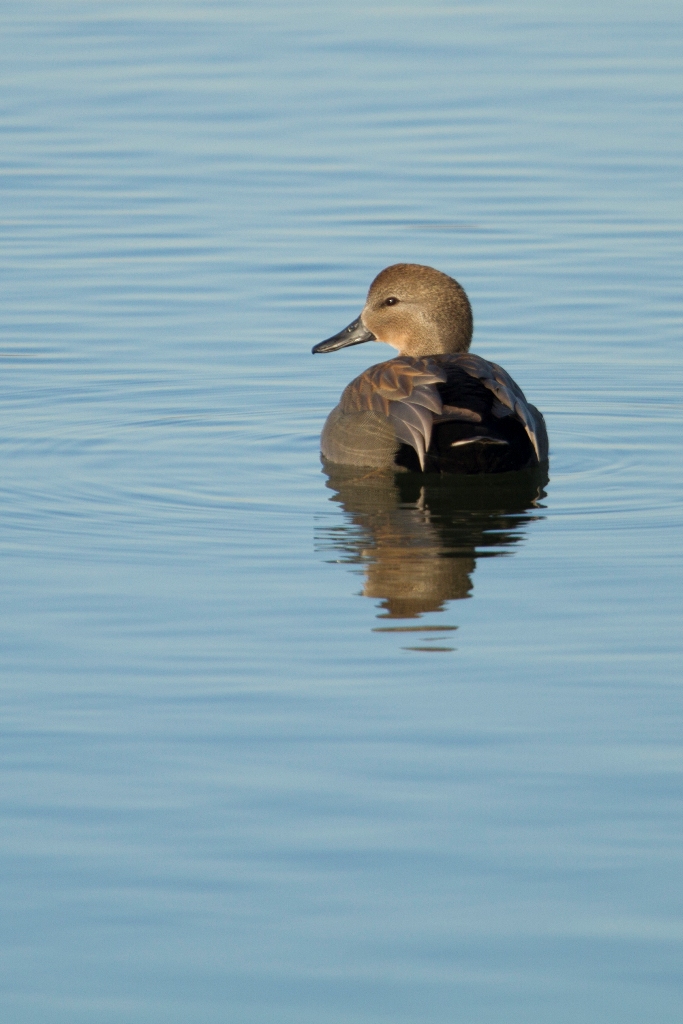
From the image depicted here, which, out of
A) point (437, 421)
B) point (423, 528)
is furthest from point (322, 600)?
point (437, 421)

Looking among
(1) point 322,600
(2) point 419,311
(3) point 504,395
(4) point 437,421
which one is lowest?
(1) point 322,600

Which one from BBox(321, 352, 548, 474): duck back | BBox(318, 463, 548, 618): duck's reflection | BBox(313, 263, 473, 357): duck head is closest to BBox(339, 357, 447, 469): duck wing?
BBox(321, 352, 548, 474): duck back

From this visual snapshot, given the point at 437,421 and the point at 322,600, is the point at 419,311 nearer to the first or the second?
the point at 437,421

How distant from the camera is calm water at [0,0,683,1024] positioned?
14.3ft

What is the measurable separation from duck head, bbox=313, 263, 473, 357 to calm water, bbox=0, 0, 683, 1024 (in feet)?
2.14

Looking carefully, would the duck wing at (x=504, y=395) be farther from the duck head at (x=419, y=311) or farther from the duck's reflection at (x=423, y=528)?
the duck head at (x=419, y=311)

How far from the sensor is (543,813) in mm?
4977

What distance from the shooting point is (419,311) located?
10.5 m

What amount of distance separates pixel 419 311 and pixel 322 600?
3.81m

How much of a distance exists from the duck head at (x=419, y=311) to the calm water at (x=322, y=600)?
652 mm

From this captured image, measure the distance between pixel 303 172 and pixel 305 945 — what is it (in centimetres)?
1273

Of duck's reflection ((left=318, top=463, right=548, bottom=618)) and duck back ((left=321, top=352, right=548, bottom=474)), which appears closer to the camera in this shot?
duck's reflection ((left=318, top=463, right=548, bottom=618))

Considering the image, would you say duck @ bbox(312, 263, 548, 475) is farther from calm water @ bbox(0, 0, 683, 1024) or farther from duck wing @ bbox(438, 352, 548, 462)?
calm water @ bbox(0, 0, 683, 1024)

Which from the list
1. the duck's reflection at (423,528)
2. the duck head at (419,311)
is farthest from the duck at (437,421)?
the duck head at (419,311)
